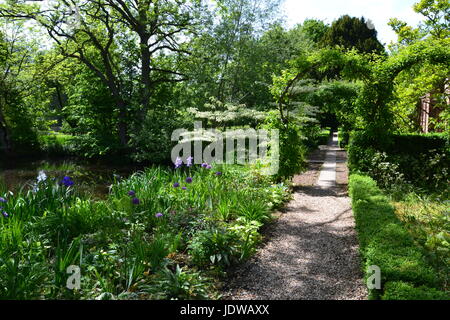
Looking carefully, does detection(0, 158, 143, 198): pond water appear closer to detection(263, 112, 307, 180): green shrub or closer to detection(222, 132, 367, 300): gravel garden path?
detection(263, 112, 307, 180): green shrub

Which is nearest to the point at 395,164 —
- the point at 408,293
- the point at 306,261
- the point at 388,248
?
the point at 306,261

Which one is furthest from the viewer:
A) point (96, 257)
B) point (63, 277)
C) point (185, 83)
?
point (185, 83)

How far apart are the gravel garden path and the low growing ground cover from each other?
0.92 feet

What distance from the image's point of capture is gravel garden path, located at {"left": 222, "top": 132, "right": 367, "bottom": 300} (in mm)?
3633

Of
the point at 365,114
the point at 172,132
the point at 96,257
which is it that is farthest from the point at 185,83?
the point at 96,257

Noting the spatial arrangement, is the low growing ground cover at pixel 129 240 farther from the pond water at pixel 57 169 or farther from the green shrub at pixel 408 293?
the pond water at pixel 57 169

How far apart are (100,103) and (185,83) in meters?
4.28

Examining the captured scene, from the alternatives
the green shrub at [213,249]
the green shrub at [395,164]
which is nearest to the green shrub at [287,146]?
the green shrub at [395,164]

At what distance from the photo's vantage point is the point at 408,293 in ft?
9.36

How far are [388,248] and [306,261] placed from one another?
1.07m

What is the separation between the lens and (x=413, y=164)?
8.92 metres

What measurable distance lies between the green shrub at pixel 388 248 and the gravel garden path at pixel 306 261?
1.05ft

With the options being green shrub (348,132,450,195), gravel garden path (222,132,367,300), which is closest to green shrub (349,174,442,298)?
gravel garden path (222,132,367,300)
